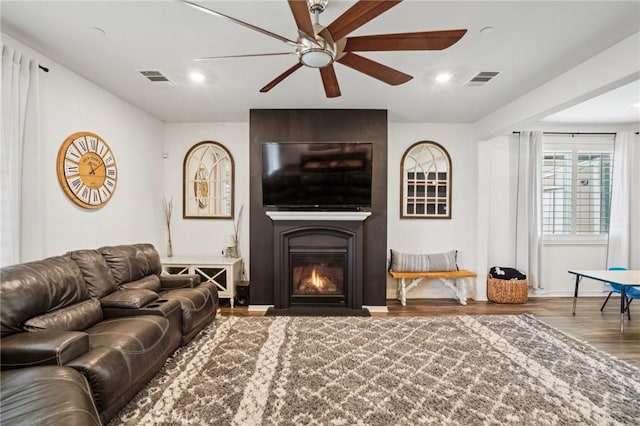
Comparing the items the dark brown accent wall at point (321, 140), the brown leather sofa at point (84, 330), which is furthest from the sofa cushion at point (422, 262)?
the brown leather sofa at point (84, 330)

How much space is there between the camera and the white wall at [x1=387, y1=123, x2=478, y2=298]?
4906 mm

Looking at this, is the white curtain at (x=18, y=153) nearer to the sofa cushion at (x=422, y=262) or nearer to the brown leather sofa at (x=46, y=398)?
the brown leather sofa at (x=46, y=398)

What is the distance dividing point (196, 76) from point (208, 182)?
203cm

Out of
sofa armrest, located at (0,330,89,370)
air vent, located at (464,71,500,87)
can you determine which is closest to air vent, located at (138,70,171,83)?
sofa armrest, located at (0,330,89,370)

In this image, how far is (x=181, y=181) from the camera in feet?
16.2

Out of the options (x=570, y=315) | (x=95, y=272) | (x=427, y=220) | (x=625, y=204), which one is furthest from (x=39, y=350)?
(x=625, y=204)

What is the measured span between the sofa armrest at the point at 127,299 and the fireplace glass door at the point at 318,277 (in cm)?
196

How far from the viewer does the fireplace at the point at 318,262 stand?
13.9 feet

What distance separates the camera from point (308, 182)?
416cm

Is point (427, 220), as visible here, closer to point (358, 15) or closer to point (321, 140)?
point (321, 140)

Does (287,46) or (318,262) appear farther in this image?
(318,262)

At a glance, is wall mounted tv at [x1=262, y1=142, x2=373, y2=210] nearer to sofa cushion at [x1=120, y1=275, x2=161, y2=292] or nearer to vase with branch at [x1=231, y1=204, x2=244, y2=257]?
vase with branch at [x1=231, y1=204, x2=244, y2=257]

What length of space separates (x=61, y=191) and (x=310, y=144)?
2.75m

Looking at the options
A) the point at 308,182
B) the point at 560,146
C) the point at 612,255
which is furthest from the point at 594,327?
the point at 308,182
